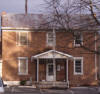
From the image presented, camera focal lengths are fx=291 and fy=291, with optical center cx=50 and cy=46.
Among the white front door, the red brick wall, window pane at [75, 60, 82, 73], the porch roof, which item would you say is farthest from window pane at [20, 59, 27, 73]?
window pane at [75, 60, 82, 73]

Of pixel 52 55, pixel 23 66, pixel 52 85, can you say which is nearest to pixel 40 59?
pixel 52 55

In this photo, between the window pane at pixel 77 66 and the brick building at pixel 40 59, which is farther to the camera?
the window pane at pixel 77 66

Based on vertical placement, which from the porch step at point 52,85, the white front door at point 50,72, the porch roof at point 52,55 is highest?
the porch roof at point 52,55

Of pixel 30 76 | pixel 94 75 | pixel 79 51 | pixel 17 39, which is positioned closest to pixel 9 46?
pixel 17 39

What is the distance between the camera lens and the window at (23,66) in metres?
31.3

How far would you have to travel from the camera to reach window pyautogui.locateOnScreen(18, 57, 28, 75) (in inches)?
1231

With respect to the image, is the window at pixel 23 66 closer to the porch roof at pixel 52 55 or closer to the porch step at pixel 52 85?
the porch roof at pixel 52 55

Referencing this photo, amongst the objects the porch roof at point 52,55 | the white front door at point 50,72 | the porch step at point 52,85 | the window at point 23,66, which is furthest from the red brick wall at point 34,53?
the porch step at point 52,85

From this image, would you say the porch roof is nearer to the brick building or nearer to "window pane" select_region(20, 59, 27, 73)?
the brick building

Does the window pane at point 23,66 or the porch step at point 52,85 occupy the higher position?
the window pane at point 23,66

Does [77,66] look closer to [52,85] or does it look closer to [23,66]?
[52,85]

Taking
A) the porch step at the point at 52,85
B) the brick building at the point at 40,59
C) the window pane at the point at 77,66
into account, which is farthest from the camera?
the window pane at the point at 77,66

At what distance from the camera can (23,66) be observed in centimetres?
3139

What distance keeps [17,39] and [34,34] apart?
6.27 feet
